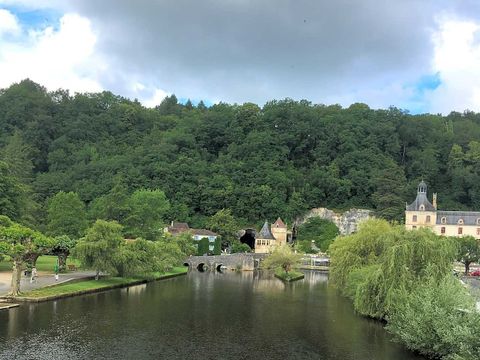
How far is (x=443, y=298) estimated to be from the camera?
80.7 ft

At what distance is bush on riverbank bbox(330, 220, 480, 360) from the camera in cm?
2265

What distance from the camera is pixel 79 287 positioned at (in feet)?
133

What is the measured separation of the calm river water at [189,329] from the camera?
2433 cm

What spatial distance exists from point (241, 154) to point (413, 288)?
82.2 metres

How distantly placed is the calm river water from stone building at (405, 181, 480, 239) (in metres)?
47.5

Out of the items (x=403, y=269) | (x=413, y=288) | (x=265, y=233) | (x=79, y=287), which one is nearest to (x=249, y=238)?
(x=265, y=233)

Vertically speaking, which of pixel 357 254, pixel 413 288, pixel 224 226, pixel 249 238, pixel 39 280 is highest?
pixel 224 226

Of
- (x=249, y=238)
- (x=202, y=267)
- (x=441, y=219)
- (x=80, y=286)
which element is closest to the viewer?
(x=80, y=286)

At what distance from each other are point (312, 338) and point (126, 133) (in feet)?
331

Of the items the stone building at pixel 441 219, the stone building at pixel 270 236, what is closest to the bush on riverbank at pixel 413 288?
the stone building at pixel 441 219

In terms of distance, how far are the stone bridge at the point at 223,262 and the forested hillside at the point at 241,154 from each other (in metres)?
18.2

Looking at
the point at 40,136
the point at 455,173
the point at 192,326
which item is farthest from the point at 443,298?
the point at 40,136

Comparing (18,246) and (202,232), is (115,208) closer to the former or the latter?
(202,232)

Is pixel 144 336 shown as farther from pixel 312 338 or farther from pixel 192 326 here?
pixel 312 338
